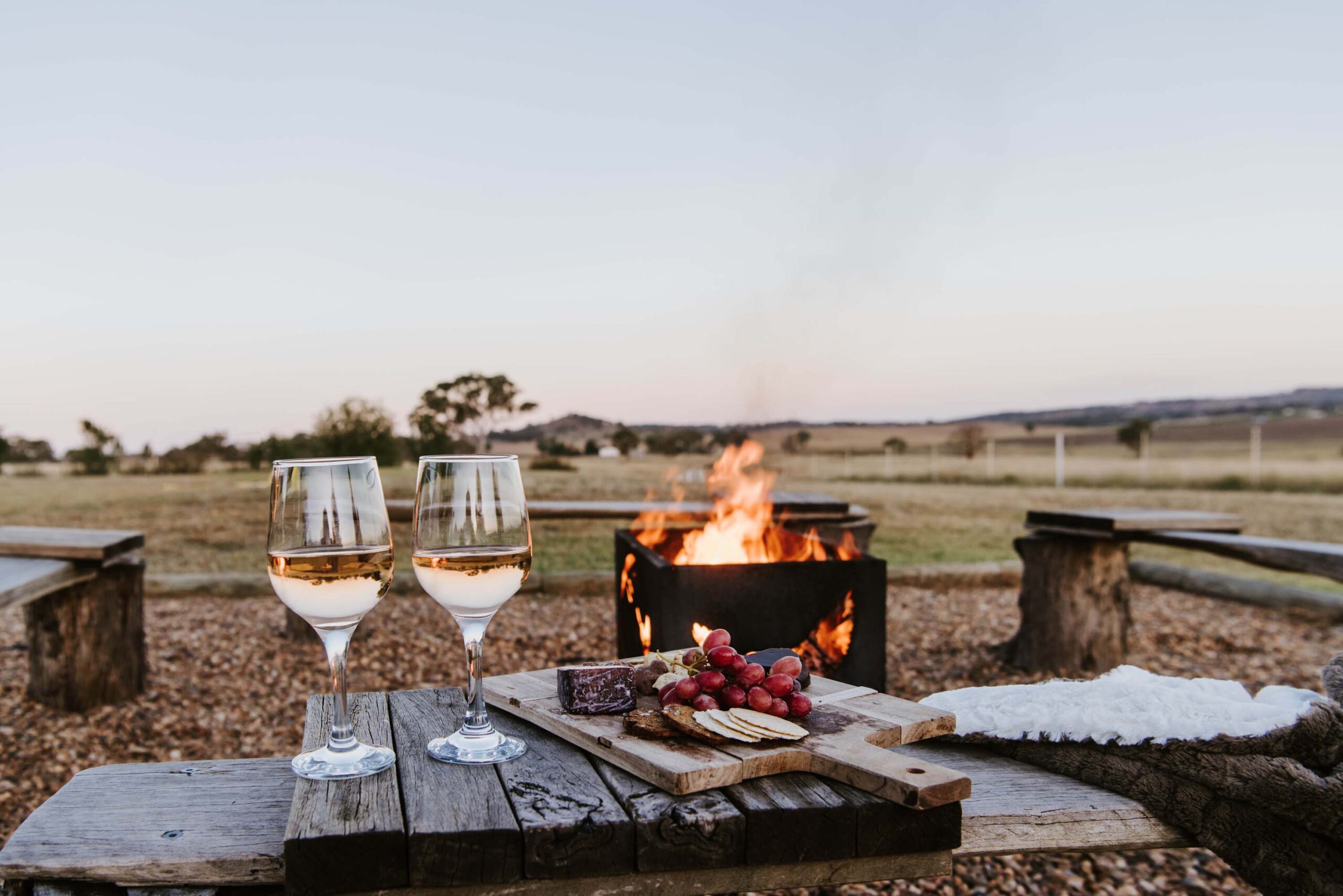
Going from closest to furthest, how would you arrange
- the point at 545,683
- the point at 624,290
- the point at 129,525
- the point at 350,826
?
1. the point at 350,826
2. the point at 545,683
3. the point at 624,290
4. the point at 129,525

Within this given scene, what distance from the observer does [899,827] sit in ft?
3.62

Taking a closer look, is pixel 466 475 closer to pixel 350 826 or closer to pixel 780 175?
pixel 350 826

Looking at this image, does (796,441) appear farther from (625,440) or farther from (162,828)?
(162,828)

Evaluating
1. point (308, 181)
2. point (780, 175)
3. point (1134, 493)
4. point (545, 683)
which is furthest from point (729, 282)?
point (1134, 493)

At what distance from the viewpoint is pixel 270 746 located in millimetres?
4410

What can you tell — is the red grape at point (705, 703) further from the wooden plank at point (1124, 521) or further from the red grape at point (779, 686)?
the wooden plank at point (1124, 521)

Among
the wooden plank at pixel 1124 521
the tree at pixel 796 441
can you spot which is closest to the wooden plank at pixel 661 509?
the wooden plank at pixel 1124 521

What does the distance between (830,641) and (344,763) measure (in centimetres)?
231

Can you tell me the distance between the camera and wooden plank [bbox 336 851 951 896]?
1.07 meters

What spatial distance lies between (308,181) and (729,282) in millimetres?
4797

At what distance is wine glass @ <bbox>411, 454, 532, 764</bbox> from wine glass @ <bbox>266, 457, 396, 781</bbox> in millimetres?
65

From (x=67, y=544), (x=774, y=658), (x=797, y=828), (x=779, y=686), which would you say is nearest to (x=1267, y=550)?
(x=774, y=658)

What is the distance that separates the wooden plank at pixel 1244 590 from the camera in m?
6.89

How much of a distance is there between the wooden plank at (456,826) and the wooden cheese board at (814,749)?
0.60ft
